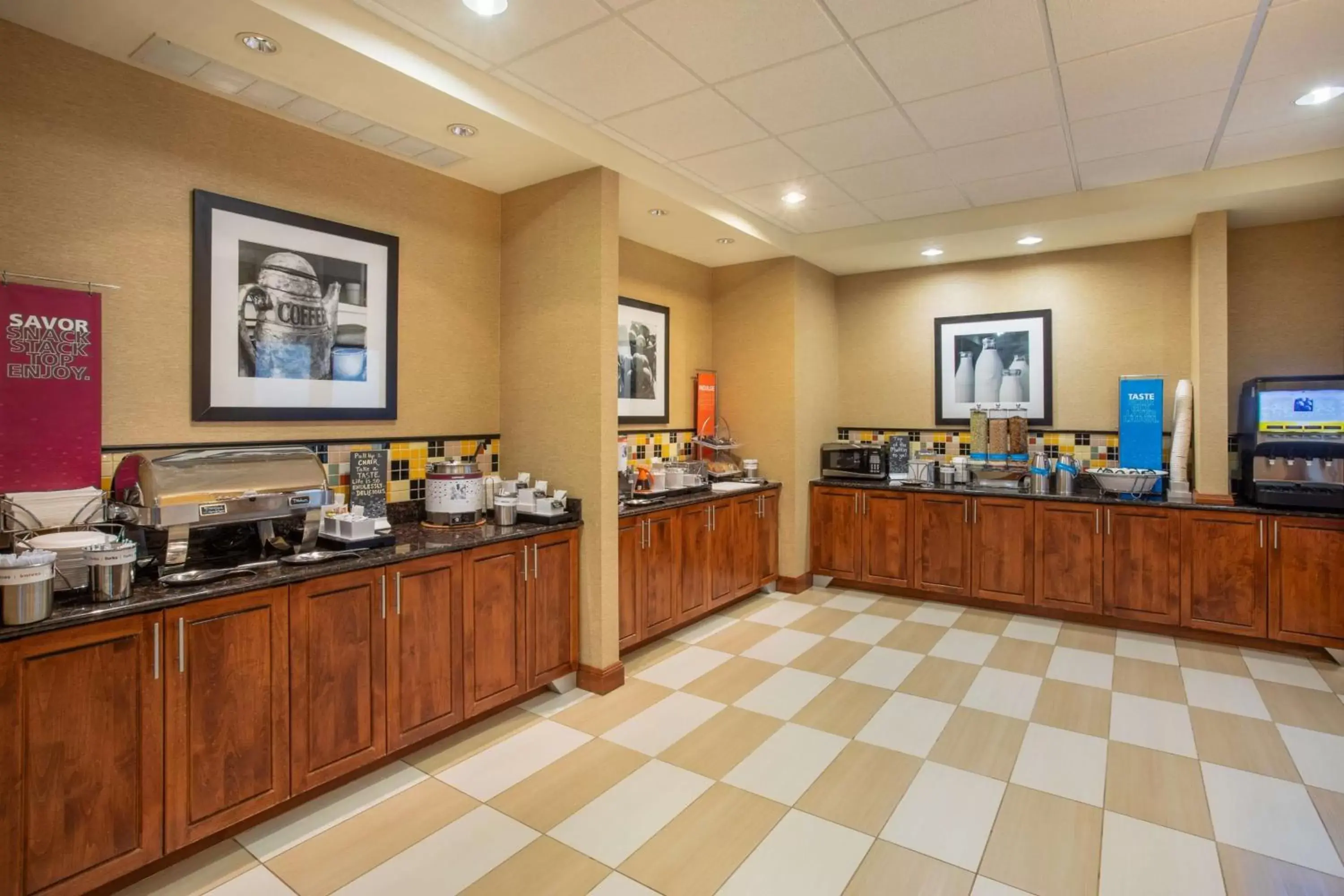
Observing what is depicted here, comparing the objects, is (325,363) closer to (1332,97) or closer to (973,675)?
(973,675)

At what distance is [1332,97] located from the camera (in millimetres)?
3189

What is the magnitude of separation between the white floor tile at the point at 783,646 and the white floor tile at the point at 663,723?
75cm

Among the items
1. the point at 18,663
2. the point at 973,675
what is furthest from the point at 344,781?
the point at 973,675

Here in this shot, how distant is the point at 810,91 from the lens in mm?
3125

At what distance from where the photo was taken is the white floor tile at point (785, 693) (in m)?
3.48

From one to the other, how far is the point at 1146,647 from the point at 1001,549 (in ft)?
3.57

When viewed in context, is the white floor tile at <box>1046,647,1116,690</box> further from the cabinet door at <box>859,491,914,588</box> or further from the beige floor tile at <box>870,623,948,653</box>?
the cabinet door at <box>859,491,914,588</box>

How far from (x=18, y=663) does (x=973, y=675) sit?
167 inches

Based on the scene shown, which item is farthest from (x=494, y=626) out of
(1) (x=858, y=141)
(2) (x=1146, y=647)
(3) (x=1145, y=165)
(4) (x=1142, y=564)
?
(3) (x=1145, y=165)

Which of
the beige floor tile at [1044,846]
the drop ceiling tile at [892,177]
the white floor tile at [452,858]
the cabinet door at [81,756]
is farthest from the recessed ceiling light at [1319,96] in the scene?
the cabinet door at [81,756]

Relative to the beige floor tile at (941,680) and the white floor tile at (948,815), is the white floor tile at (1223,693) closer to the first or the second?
the beige floor tile at (941,680)

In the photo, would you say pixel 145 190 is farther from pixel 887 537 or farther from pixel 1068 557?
pixel 1068 557

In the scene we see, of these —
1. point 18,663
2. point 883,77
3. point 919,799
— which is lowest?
point 919,799

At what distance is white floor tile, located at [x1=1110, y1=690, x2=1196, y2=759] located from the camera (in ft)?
10.1
